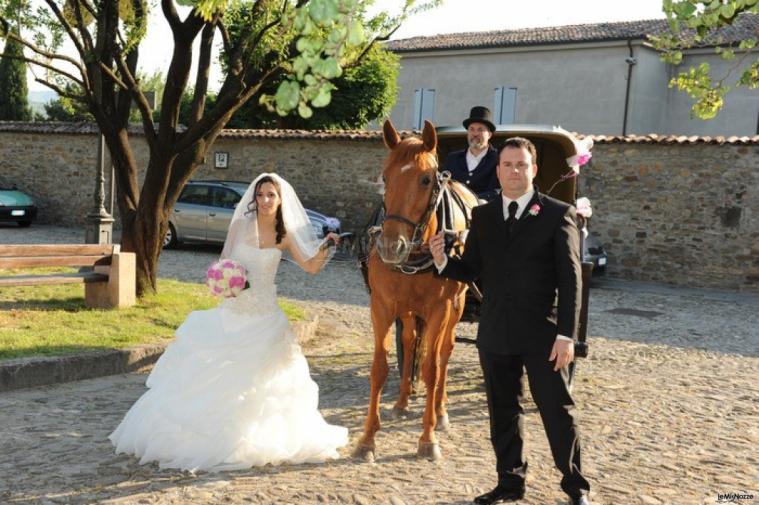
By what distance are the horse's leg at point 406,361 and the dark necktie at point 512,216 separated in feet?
5.61

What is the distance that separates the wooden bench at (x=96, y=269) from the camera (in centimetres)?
943

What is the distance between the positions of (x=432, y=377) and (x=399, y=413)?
2.81ft

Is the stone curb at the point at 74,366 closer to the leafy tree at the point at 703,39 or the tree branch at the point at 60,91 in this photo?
the tree branch at the point at 60,91

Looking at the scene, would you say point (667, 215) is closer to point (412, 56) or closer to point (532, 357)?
point (532, 357)

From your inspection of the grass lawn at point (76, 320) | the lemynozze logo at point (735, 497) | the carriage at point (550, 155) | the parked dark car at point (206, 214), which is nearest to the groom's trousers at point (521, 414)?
the lemynozze logo at point (735, 497)

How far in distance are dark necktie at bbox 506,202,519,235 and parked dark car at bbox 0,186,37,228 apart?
2295 centimetres

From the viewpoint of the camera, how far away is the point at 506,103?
112 feet

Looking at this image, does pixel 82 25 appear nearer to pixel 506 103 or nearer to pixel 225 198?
pixel 225 198

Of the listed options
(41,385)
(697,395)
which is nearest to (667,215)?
(697,395)

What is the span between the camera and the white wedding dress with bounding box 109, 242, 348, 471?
16.9ft

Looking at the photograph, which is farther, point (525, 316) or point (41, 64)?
point (41, 64)

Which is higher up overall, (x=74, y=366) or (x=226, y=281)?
(x=226, y=281)

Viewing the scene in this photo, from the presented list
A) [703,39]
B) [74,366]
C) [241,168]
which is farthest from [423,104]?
[74,366]

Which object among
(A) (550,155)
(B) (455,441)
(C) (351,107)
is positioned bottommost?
(B) (455,441)
